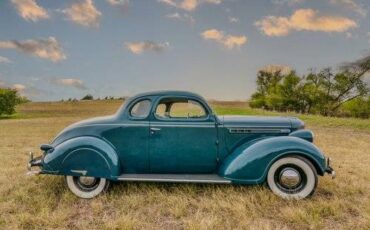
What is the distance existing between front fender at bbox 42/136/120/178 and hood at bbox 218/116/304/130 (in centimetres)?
209

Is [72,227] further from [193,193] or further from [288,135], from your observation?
[288,135]

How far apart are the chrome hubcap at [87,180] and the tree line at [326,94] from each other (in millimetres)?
44471

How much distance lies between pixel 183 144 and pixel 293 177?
1.96 m

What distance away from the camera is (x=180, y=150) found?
7.04 metres

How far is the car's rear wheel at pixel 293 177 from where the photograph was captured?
22.2 ft

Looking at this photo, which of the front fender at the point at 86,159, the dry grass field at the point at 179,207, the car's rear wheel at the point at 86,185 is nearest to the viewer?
the dry grass field at the point at 179,207

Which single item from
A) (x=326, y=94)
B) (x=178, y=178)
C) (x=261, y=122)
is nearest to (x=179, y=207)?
(x=178, y=178)

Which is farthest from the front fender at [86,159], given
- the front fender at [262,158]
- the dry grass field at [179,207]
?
the front fender at [262,158]

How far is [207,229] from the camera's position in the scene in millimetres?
5395

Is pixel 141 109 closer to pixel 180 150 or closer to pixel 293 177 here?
pixel 180 150

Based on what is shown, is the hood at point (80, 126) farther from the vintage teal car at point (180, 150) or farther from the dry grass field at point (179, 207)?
the dry grass field at point (179, 207)

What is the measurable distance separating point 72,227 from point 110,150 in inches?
A: 64.0

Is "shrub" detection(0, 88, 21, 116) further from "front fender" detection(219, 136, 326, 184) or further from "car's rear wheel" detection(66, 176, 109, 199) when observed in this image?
"front fender" detection(219, 136, 326, 184)

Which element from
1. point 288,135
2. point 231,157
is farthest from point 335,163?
point 231,157
